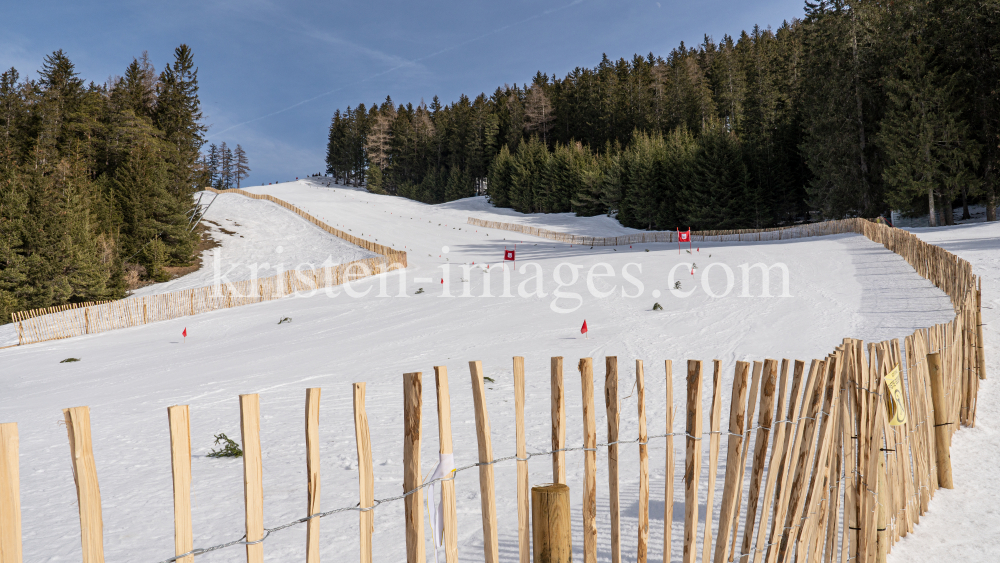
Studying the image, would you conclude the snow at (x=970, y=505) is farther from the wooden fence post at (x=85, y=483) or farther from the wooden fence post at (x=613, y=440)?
the wooden fence post at (x=85, y=483)

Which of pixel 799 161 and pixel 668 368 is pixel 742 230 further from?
pixel 668 368

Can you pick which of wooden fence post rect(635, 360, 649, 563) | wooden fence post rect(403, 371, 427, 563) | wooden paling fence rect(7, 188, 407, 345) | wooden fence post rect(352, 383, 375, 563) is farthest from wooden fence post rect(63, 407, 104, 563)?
wooden paling fence rect(7, 188, 407, 345)

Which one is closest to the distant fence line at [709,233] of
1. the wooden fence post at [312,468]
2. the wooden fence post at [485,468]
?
the wooden fence post at [485,468]

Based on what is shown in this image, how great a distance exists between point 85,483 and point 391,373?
9606mm

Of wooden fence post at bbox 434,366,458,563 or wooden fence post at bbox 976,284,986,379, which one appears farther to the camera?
wooden fence post at bbox 976,284,986,379

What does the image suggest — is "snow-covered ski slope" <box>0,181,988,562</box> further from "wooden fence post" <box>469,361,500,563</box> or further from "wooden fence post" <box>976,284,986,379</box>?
"wooden fence post" <box>469,361,500,563</box>

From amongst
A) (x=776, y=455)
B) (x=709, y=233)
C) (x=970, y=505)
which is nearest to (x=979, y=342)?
(x=970, y=505)

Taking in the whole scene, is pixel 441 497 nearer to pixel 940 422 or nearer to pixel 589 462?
pixel 589 462

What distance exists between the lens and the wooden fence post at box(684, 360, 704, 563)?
282 centimetres

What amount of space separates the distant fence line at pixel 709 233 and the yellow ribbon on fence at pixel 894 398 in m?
30.5

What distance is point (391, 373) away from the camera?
A: 11078 millimetres

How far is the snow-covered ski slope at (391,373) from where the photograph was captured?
16.0 feet

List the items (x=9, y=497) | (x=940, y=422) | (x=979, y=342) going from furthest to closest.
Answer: (x=979, y=342), (x=940, y=422), (x=9, y=497)

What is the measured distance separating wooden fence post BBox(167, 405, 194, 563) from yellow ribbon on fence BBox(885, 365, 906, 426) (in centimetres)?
410
